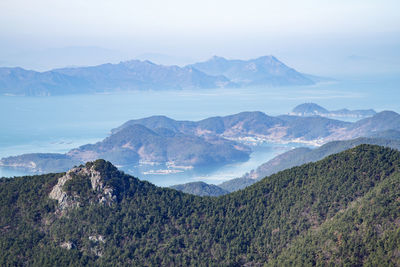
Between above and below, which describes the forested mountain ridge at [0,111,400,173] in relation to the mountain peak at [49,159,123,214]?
below

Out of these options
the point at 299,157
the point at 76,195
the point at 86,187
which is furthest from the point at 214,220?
the point at 299,157

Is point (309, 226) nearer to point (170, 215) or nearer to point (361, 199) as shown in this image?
point (361, 199)

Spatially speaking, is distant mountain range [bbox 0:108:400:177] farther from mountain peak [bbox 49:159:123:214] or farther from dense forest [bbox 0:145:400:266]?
dense forest [bbox 0:145:400:266]

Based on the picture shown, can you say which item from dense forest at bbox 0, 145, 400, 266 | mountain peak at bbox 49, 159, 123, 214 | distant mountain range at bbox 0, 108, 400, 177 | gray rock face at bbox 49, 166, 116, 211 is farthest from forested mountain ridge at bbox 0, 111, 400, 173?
dense forest at bbox 0, 145, 400, 266

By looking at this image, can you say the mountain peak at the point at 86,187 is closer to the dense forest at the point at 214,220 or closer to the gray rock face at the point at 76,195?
the gray rock face at the point at 76,195

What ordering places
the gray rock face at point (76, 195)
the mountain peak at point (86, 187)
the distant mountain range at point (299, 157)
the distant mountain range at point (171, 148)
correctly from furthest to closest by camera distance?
1. the distant mountain range at point (171, 148)
2. the distant mountain range at point (299, 157)
3. the mountain peak at point (86, 187)
4. the gray rock face at point (76, 195)

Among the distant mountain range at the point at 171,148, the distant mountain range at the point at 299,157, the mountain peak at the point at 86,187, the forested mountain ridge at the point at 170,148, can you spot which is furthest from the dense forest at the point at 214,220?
the distant mountain range at the point at 171,148

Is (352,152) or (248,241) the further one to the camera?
(352,152)

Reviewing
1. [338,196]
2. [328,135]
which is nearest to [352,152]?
[338,196]

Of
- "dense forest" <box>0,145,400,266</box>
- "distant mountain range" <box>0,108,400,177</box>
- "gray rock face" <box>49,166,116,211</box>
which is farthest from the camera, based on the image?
"distant mountain range" <box>0,108,400,177</box>
